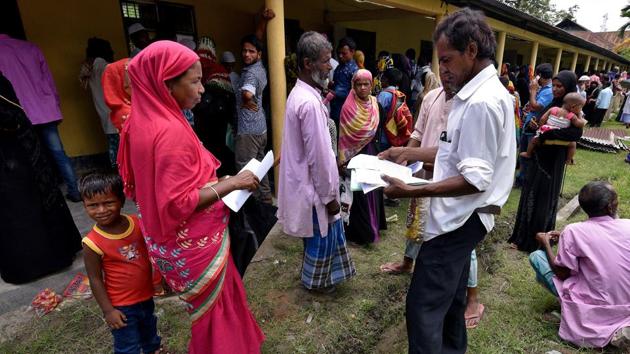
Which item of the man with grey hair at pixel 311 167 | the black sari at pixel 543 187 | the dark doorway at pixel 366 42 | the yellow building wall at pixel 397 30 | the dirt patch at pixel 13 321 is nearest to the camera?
the man with grey hair at pixel 311 167

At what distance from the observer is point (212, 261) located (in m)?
1.67

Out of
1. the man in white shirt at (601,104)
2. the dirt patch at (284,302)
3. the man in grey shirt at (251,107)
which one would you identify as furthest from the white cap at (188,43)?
the man in white shirt at (601,104)

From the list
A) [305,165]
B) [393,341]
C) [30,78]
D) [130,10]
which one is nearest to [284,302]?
[393,341]

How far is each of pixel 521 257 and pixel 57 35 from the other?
5622 millimetres

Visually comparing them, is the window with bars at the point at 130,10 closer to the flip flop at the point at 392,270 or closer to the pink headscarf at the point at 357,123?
the pink headscarf at the point at 357,123

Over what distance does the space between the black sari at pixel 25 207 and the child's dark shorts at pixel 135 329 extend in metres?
1.41

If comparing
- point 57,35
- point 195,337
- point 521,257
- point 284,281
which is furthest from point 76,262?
Result: point 521,257

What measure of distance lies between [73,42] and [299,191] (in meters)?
3.80

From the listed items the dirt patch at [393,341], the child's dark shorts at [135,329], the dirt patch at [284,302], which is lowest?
the dirt patch at [393,341]

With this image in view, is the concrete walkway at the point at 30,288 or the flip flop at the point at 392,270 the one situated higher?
the concrete walkway at the point at 30,288

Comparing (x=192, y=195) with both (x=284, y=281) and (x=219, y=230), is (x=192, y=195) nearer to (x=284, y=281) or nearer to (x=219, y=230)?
(x=219, y=230)

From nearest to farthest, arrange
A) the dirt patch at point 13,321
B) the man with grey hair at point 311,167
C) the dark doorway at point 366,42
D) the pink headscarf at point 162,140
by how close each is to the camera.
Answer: the pink headscarf at point 162,140, the man with grey hair at point 311,167, the dirt patch at point 13,321, the dark doorway at point 366,42

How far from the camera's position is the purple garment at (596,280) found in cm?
229

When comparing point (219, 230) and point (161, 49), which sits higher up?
point (161, 49)
